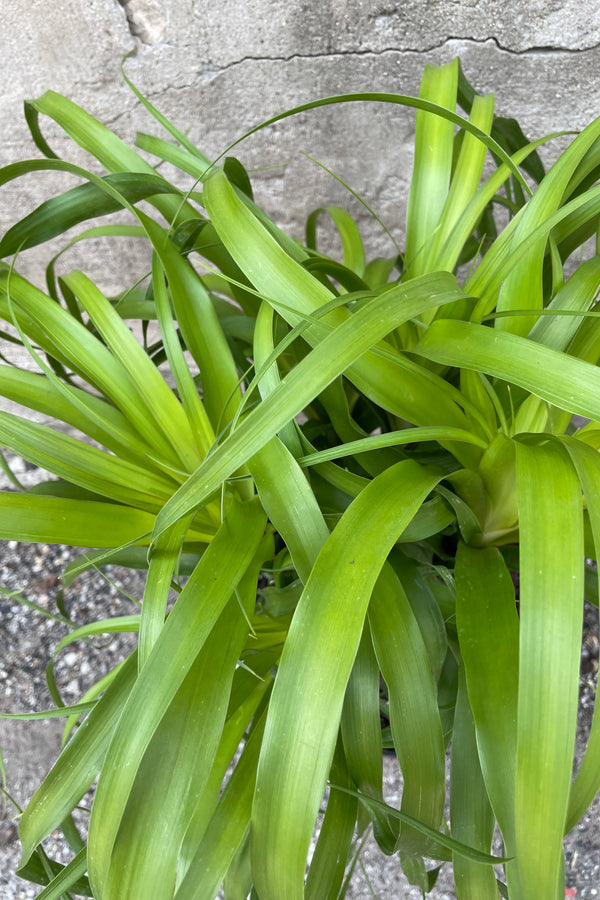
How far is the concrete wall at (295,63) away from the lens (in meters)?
0.85

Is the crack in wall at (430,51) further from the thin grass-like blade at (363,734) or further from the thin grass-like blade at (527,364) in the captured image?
the thin grass-like blade at (363,734)

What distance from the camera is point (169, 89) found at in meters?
0.93

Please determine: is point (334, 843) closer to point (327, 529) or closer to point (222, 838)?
→ point (222, 838)

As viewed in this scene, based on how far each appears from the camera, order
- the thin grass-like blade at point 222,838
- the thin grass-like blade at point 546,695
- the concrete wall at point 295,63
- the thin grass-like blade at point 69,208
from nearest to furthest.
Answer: the thin grass-like blade at point 546,695, the thin grass-like blade at point 222,838, the thin grass-like blade at point 69,208, the concrete wall at point 295,63

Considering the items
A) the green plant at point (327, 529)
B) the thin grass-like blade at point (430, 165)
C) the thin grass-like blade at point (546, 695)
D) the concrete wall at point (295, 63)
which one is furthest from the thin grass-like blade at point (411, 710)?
the concrete wall at point (295, 63)

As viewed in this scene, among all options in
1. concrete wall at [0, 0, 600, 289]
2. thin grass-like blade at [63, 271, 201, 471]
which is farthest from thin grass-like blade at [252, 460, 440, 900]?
concrete wall at [0, 0, 600, 289]

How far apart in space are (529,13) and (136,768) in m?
0.96

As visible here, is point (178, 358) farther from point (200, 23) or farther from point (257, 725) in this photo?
point (200, 23)

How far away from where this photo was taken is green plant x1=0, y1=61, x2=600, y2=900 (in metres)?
0.39

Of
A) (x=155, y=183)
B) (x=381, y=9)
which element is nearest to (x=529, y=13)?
(x=381, y=9)

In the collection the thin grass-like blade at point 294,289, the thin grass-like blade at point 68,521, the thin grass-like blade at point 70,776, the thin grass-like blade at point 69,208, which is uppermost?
the thin grass-like blade at point 69,208

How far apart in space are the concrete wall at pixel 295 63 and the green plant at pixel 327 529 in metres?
0.21

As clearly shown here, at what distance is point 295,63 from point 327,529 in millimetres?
721

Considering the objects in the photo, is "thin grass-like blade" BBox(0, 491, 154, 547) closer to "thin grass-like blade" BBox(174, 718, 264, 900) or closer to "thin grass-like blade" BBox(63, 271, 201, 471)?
"thin grass-like blade" BBox(63, 271, 201, 471)
